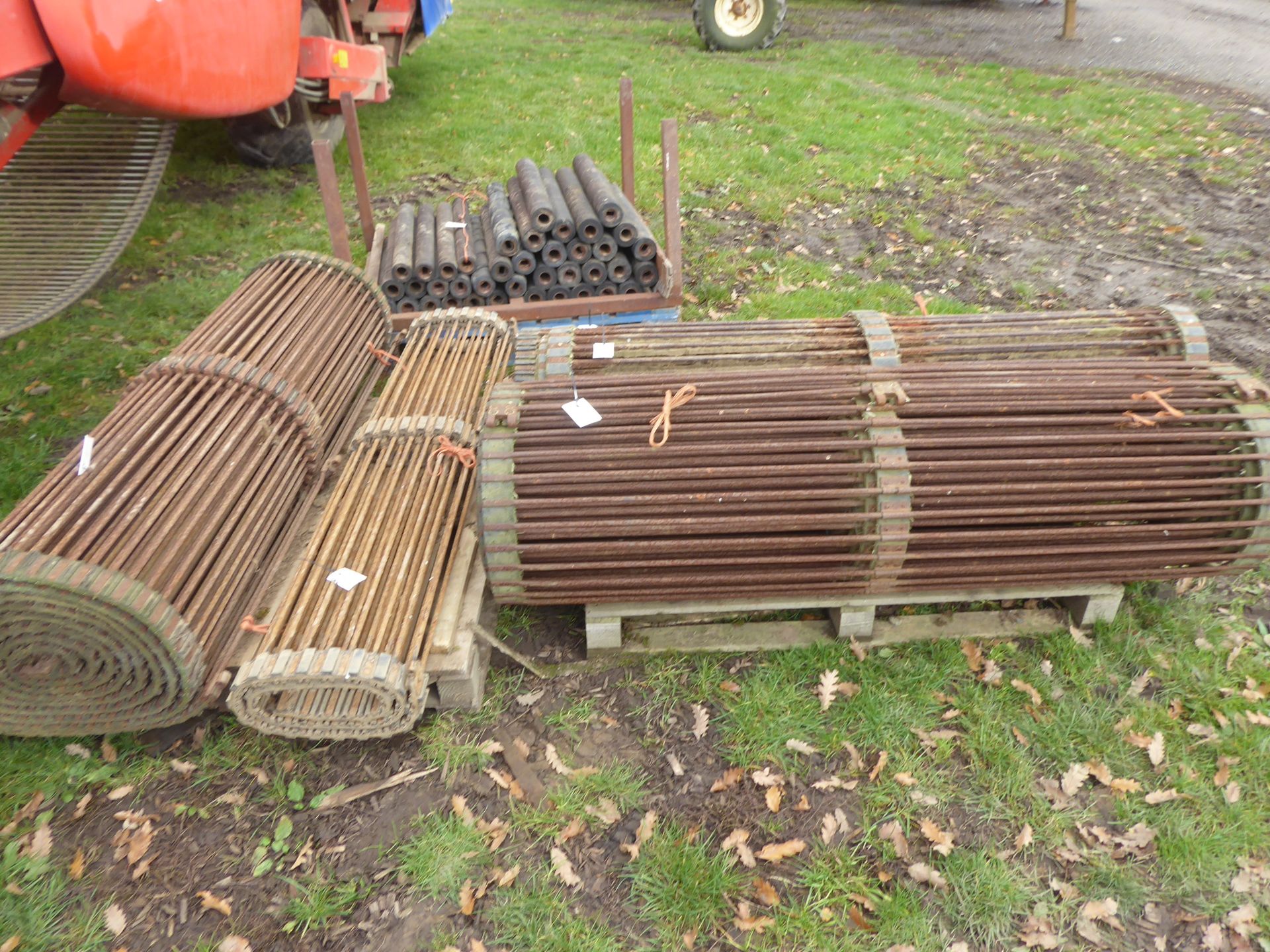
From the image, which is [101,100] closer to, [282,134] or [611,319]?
[611,319]

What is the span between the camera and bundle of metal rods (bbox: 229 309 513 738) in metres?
2.82

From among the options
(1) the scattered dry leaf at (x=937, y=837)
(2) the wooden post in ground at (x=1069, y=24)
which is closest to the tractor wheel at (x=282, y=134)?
(1) the scattered dry leaf at (x=937, y=837)

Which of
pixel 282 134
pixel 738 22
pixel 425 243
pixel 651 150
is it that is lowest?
pixel 651 150

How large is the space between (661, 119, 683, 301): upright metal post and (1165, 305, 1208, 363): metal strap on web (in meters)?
2.67

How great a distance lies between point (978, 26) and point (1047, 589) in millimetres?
13541

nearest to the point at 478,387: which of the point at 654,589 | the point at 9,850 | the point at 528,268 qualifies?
the point at 528,268

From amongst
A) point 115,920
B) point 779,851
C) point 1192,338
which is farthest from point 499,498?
point 1192,338

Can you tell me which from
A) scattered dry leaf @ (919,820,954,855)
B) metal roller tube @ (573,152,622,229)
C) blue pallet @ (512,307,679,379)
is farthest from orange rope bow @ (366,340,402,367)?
scattered dry leaf @ (919,820,954,855)

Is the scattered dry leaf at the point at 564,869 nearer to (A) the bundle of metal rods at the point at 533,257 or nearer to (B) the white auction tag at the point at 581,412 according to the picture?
(B) the white auction tag at the point at 581,412

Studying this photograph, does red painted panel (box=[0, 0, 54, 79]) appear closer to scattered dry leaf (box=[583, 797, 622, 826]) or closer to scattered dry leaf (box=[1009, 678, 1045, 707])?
scattered dry leaf (box=[583, 797, 622, 826])

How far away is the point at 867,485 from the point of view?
303 centimetres

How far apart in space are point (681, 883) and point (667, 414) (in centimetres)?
167

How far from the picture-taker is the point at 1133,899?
8.75 feet

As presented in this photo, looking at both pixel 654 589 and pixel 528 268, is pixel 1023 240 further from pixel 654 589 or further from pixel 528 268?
pixel 654 589
